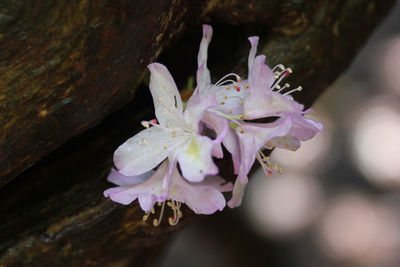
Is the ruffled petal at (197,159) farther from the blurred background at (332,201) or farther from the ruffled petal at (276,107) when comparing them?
the blurred background at (332,201)

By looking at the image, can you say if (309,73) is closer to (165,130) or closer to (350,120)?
(165,130)

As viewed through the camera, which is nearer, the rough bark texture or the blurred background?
the rough bark texture

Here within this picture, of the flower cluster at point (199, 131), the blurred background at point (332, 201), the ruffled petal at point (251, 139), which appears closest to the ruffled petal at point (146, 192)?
the flower cluster at point (199, 131)

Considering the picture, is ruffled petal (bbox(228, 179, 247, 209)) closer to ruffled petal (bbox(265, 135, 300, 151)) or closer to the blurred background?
ruffled petal (bbox(265, 135, 300, 151))

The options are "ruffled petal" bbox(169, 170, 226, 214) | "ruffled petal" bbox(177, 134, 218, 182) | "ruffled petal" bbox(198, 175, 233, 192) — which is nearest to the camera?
"ruffled petal" bbox(177, 134, 218, 182)

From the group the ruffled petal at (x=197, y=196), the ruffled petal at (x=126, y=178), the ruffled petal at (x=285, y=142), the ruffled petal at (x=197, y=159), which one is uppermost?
the ruffled petal at (x=197, y=159)

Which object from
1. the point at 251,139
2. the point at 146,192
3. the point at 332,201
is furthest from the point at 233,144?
the point at 332,201

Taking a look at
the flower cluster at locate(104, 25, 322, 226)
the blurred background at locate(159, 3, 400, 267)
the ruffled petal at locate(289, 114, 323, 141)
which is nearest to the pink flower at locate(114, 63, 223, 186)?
the flower cluster at locate(104, 25, 322, 226)
